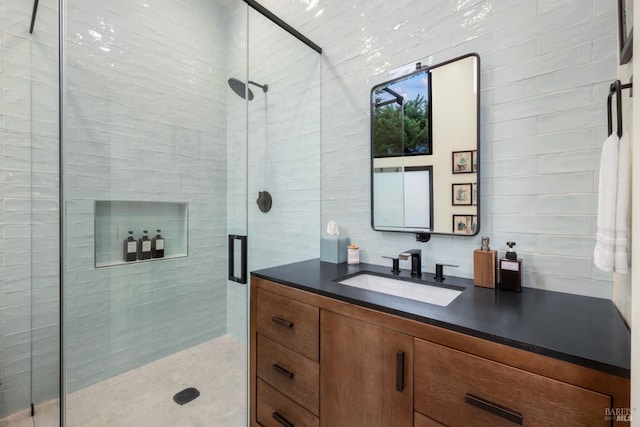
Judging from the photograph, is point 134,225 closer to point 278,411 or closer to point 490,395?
point 278,411

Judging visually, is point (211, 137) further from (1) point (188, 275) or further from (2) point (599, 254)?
(2) point (599, 254)

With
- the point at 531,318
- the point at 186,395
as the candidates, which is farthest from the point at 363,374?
the point at 186,395

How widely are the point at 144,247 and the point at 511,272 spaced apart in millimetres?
2247

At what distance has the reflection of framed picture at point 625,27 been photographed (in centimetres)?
72

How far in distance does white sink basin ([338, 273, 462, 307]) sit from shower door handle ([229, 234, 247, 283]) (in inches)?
39.8

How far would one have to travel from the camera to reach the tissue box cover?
1.65 m

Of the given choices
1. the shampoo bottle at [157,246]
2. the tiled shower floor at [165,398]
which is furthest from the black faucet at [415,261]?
the shampoo bottle at [157,246]

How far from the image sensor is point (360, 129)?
1.68 metres

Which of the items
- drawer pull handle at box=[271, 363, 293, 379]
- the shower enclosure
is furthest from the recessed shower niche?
drawer pull handle at box=[271, 363, 293, 379]

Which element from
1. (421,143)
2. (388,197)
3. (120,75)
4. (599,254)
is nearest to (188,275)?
(120,75)

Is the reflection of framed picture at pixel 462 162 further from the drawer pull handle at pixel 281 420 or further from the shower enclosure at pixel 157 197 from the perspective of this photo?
the drawer pull handle at pixel 281 420

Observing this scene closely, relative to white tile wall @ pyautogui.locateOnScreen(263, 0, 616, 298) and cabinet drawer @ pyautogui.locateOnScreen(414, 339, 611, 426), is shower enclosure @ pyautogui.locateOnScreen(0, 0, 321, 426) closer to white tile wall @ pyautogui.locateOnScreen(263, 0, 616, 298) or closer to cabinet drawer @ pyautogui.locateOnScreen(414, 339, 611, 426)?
white tile wall @ pyautogui.locateOnScreen(263, 0, 616, 298)

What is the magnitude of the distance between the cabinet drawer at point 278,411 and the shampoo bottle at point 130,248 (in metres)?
1.29

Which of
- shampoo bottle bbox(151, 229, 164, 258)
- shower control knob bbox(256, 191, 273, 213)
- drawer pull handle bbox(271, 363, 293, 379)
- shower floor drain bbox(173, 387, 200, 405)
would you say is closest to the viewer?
drawer pull handle bbox(271, 363, 293, 379)
